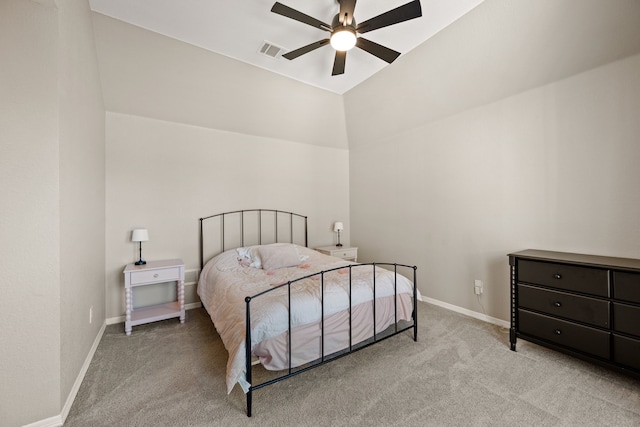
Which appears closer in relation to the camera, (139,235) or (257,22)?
(257,22)

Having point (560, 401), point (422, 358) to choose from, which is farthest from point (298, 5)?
point (560, 401)

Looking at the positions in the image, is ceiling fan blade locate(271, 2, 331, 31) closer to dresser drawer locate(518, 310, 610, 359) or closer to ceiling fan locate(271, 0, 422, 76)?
ceiling fan locate(271, 0, 422, 76)

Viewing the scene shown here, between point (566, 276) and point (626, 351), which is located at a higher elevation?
point (566, 276)

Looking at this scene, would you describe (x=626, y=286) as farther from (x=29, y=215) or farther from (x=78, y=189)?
(x=78, y=189)

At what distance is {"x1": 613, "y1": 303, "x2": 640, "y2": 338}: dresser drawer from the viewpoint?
6.28 ft

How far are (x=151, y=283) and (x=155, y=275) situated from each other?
14 centimetres

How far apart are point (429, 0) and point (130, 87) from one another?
3.37 m

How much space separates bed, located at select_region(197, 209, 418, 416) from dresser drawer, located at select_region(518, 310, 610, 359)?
100 centimetres

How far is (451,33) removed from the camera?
2754 mm

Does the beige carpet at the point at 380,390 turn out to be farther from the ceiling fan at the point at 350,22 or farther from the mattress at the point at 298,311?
the ceiling fan at the point at 350,22

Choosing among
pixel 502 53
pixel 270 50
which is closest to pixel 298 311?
pixel 270 50

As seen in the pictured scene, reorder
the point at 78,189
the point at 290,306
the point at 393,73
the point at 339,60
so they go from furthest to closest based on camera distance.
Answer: the point at 393,73, the point at 339,60, the point at 78,189, the point at 290,306

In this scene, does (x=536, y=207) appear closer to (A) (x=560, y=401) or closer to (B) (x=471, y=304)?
(B) (x=471, y=304)

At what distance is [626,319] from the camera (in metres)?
1.96
